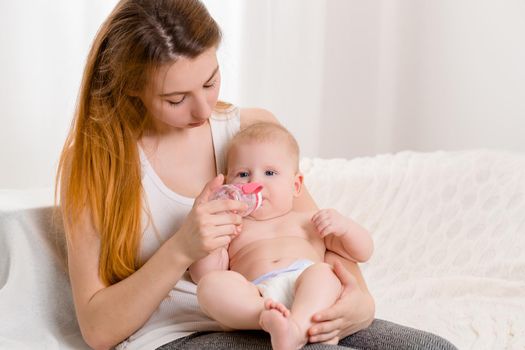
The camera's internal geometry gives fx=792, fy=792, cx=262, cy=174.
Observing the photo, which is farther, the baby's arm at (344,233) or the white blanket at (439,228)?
the white blanket at (439,228)

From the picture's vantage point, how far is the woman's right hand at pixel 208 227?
144cm

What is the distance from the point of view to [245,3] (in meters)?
3.50

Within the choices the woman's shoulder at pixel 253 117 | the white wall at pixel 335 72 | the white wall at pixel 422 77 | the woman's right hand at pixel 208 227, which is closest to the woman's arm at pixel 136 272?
the woman's right hand at pixel 208 227

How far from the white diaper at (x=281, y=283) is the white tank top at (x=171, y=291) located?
14cm

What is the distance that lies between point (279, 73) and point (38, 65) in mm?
1073

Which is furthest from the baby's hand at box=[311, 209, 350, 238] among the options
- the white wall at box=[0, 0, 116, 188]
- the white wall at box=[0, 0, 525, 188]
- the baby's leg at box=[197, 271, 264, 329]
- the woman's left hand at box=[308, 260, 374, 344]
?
the white wall at box=[0, 0, 116, 188]

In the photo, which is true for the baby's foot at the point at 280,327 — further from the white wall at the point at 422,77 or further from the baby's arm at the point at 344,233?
the white wall at the point at 422,77

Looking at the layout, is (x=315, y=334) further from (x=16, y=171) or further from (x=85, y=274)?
(x=16, y=171)

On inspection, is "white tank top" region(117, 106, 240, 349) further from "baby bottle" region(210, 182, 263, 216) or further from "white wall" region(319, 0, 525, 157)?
"white wall" region(319, 0, 525, 157)

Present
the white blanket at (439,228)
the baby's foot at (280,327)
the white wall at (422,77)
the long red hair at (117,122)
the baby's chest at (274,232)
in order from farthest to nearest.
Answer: the white wall at (422,77) → the white blanket at (439,228) → the baby's chest at (274,232) → the long red hair at (117,122) → the baby's foot at (280,327)

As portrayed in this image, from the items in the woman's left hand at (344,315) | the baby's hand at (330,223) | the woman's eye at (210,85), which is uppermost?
the woman's eye at (210,85)

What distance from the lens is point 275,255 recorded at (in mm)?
1559

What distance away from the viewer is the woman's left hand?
136 centimetres

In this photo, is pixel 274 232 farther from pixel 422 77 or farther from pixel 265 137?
pixel 422 77
